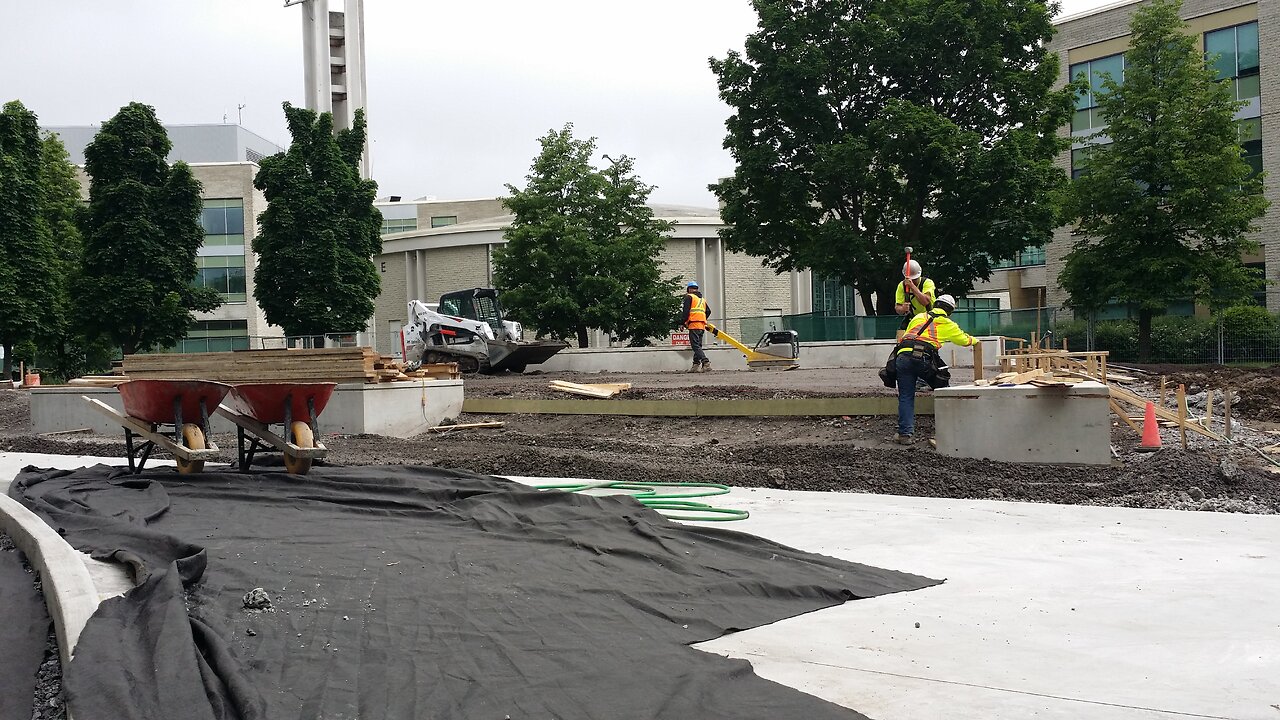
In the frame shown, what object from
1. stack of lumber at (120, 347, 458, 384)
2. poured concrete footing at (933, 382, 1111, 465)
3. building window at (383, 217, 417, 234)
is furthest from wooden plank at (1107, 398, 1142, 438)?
building window at (383, 217, 417, 234)

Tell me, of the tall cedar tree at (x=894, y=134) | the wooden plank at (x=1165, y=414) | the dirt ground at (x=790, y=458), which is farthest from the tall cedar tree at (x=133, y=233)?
the wooden plank at (x=1165, y=414)

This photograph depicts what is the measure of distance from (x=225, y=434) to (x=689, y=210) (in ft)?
127

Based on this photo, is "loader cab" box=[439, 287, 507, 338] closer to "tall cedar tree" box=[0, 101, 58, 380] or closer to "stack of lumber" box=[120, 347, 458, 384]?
"stack of lumber" box=[120, 347, 458, 384]

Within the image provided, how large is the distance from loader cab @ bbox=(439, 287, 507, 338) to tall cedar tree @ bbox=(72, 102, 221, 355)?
13.1 meters

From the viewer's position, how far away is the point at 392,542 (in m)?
6.41

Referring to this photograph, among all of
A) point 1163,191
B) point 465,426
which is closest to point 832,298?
point 1163,191

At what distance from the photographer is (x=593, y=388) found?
18.1 meters

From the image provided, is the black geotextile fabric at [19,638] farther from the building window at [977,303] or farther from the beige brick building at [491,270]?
the beige brick building at [491,270]

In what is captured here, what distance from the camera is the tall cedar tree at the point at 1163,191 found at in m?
30.0

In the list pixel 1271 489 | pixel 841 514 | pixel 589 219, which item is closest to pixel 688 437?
pixel 841 514

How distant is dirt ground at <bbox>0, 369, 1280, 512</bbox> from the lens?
8773 mm

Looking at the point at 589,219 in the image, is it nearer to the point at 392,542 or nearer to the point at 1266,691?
the point at 392,542

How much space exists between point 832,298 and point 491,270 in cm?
1564

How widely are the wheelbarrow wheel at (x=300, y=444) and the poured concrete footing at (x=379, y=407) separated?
537 cm
